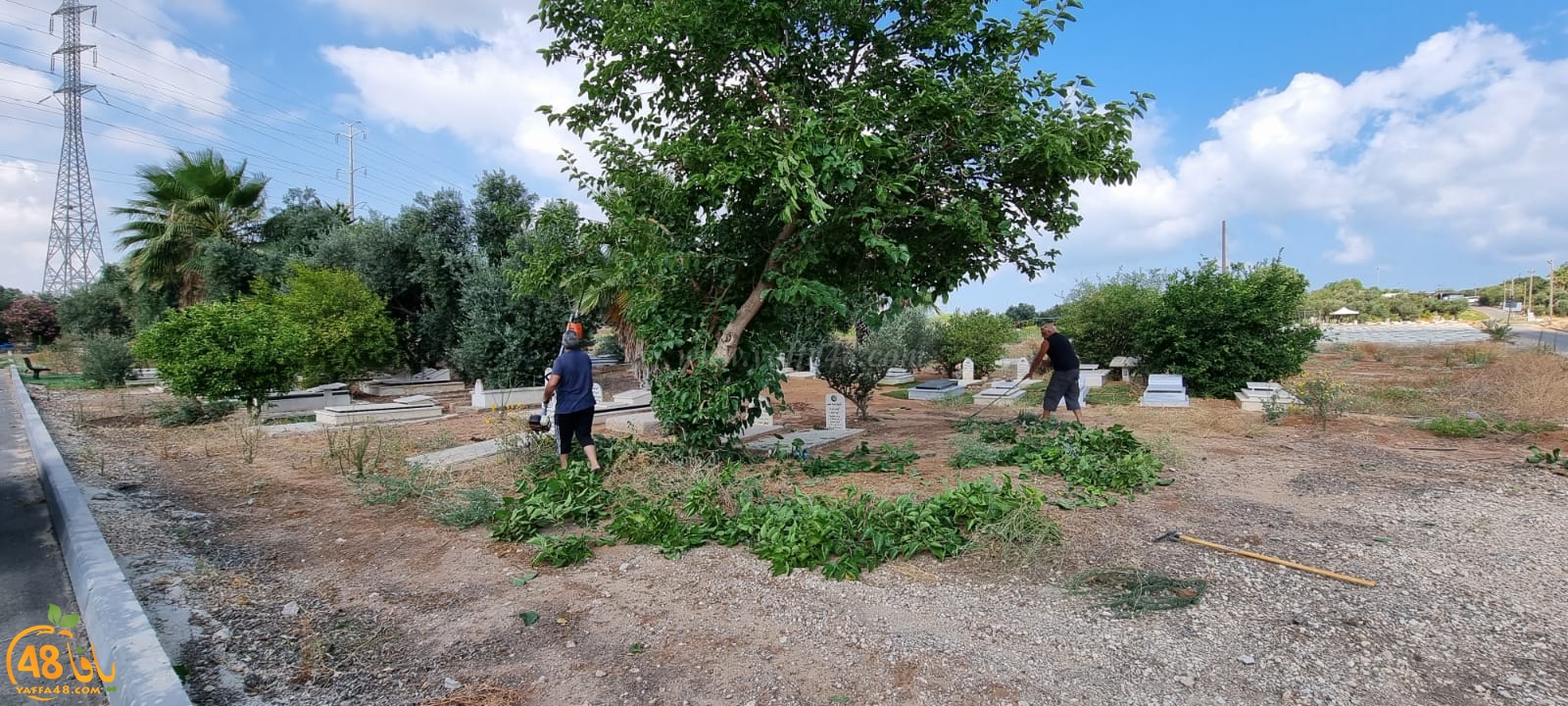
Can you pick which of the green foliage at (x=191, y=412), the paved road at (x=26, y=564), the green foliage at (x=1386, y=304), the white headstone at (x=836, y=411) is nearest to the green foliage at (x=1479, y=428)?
the white headstone at (x=836, y=411)

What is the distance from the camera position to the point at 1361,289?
65.7 m

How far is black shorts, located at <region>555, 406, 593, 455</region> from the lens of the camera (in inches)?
252

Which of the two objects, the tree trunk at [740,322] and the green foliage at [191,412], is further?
the green foliage at [191,412]

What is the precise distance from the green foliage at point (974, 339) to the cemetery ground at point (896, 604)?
13.3 m

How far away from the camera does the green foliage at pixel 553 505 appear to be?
471cm

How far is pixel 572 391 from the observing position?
634 centimetres

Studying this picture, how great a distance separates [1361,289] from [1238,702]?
272 ft

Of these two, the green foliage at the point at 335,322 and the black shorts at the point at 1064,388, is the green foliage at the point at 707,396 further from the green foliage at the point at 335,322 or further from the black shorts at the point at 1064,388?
the green foliage at the point at 335,322

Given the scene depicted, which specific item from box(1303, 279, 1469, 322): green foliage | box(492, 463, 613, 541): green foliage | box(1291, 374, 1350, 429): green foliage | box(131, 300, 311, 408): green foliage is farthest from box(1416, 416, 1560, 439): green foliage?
box(1303, 279, 1469, 322): green foliage

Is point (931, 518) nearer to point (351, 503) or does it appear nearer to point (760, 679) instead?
point (760, 679)

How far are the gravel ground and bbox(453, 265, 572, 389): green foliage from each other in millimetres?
9825

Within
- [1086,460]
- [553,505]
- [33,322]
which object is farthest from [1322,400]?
[33,322]

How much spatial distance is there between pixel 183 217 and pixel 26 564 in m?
19.7

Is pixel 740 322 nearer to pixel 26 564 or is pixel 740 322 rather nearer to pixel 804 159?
pixel 804 159
